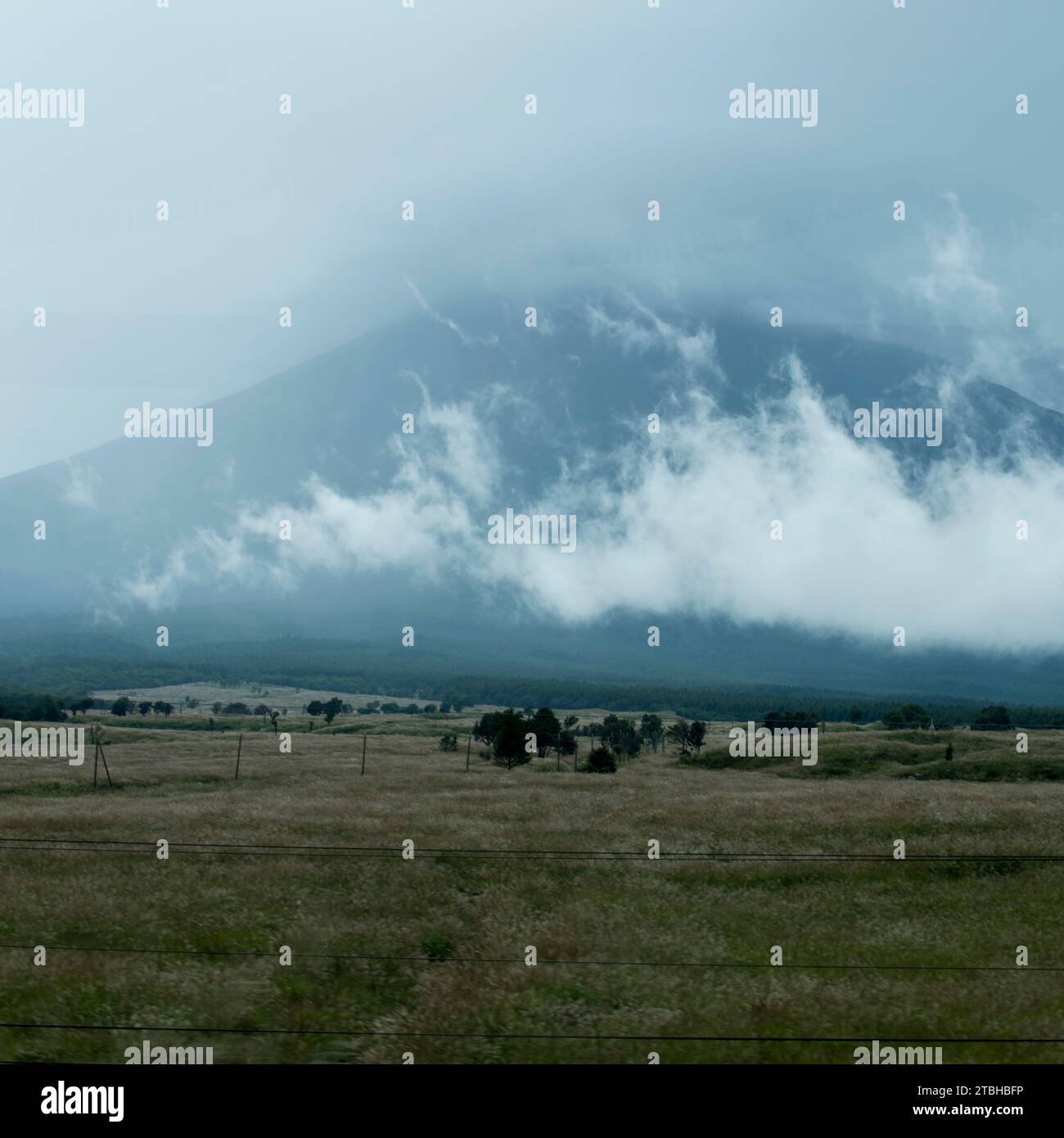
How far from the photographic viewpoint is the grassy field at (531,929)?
1463 cm

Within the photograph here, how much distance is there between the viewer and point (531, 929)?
19.4 m

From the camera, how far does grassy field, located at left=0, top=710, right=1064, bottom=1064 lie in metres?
14.6

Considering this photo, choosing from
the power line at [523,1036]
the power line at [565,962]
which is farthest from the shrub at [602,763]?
the power line at [523,1036]

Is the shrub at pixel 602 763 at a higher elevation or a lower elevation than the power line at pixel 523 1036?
lower

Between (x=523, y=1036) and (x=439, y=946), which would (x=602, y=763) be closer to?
(x=439, y=946)

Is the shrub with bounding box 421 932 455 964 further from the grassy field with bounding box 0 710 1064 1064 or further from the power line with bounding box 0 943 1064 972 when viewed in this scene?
the power line with bounding box 0 943 1064 972

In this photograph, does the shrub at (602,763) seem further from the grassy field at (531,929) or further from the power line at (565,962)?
the power line at (565,962)

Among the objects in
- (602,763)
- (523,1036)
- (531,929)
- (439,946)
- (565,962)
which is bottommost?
(602,763)

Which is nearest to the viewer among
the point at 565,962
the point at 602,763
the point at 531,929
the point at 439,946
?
the point at 565,962

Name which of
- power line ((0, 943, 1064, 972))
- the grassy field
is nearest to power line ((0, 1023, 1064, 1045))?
the grassy field

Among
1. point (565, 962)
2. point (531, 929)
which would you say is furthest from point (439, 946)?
point (565, 962)
